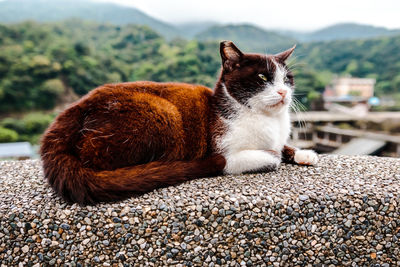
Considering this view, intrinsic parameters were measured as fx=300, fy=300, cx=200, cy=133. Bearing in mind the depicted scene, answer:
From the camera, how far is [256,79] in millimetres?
2160

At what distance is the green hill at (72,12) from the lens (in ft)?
95.2

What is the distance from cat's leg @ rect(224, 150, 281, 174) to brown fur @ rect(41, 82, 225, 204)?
0.25ft

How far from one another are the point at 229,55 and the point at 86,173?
4.22 ft

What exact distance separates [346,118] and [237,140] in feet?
61.8

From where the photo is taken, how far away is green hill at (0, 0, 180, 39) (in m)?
29.0

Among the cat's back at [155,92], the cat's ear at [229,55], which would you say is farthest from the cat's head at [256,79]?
the cat's back at [155,92]

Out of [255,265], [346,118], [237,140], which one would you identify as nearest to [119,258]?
[255,265]

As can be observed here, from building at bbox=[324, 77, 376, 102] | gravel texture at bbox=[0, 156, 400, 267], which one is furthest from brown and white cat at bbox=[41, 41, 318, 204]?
building at bbox=[324, 77, 376, 102]

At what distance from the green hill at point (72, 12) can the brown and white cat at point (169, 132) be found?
27.0m

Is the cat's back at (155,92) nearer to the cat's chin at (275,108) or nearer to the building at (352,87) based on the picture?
the cat's chin at (275,108)

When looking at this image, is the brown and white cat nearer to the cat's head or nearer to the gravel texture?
the cat's head

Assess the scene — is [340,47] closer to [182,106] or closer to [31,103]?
[31,103]

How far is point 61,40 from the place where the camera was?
933 inches

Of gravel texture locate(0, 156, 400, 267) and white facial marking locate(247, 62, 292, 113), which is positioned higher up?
white facial marking locate(247, 62, 292, 113)
